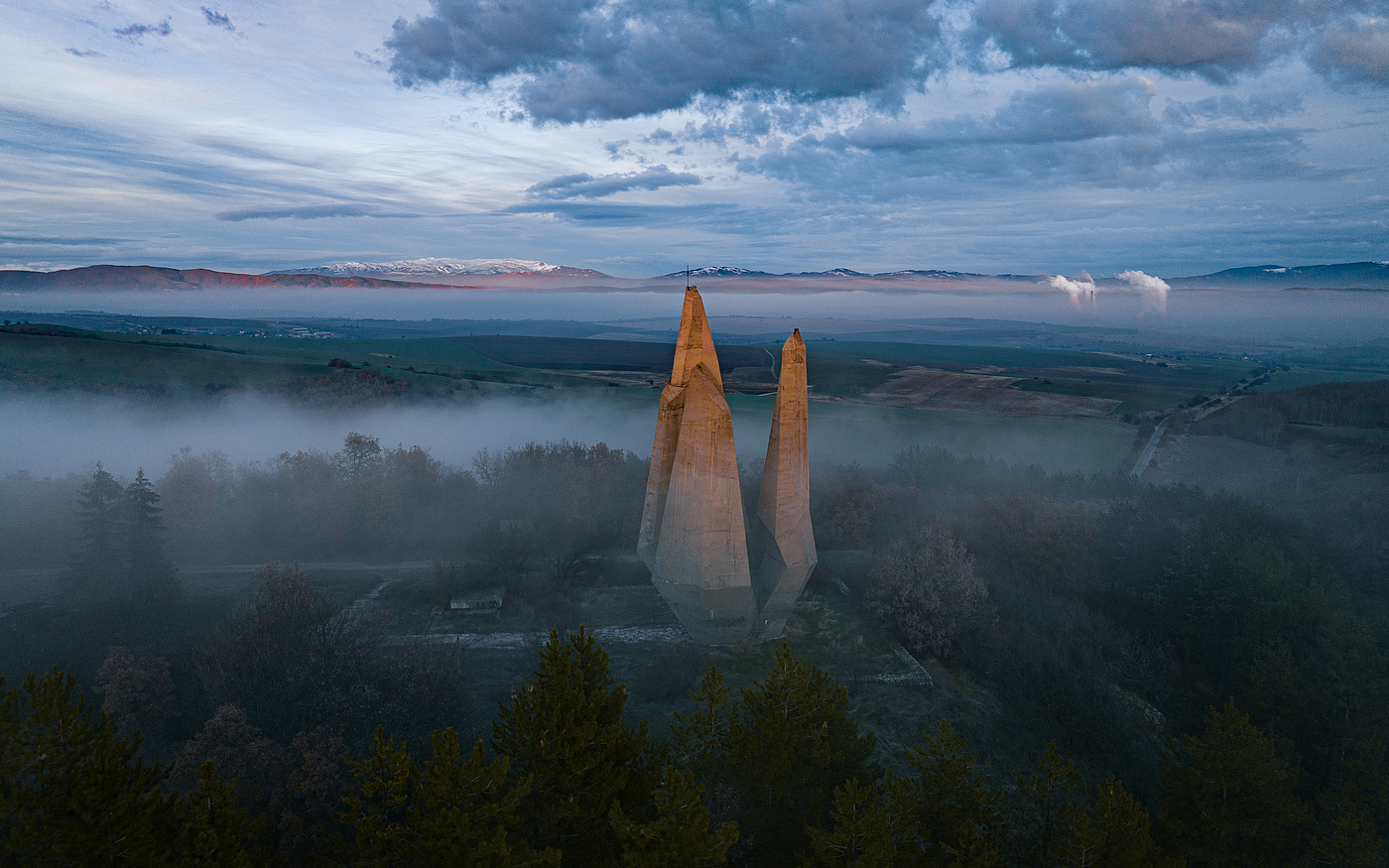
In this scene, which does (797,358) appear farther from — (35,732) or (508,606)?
(35,732)

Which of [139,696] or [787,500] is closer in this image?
[139,696]

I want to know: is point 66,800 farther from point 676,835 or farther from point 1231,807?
point 1231,807

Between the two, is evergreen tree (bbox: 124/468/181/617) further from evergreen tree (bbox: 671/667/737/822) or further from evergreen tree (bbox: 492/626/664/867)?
evergreen tree (bbox: 671/667/737/822)

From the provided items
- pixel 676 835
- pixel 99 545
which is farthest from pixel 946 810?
pixel 99 545

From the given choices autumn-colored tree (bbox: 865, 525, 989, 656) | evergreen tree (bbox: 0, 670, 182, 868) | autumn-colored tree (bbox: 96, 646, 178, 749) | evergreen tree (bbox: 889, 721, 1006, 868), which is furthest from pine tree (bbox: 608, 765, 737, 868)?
autumn-colored tree (bbox: 865, 525, 989, 656)

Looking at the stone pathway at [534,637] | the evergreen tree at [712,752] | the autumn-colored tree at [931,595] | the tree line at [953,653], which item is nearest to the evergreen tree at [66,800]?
the tree line at [953,653]

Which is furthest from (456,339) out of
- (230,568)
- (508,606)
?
(508,606)
